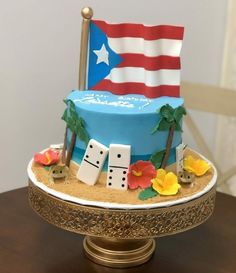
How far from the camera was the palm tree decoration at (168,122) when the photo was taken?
99 centimetres

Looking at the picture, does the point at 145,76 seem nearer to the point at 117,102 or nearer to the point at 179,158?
the point at 117,102

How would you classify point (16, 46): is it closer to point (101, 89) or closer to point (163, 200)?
point (101, 89)

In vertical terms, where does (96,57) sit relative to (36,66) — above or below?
above

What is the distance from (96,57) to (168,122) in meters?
0.22

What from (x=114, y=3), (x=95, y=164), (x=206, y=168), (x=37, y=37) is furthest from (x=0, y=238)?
(x=114, y=3)

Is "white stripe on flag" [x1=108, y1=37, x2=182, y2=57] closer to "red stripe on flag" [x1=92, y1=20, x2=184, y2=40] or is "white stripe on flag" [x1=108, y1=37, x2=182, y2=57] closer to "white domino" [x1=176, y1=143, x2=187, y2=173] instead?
"red stripe on flag" [x1=92, y1=20, x2=184, y2=40]

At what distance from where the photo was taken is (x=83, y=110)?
39.6 inches

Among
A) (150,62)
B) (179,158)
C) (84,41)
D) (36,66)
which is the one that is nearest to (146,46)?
(150,62)

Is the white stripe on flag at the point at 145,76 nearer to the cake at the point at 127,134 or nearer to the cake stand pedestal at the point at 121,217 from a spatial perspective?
the cake at the point at 127,134

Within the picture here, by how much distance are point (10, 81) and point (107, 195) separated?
731 millimetres

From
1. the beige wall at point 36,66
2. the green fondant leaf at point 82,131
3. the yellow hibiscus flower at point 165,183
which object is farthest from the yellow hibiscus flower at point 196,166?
the beige wall at point 36,66

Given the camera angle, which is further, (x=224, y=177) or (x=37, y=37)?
(x=224, y=177)

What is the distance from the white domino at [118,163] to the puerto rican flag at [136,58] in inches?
6.3

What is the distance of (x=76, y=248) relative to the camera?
1.11 meters
